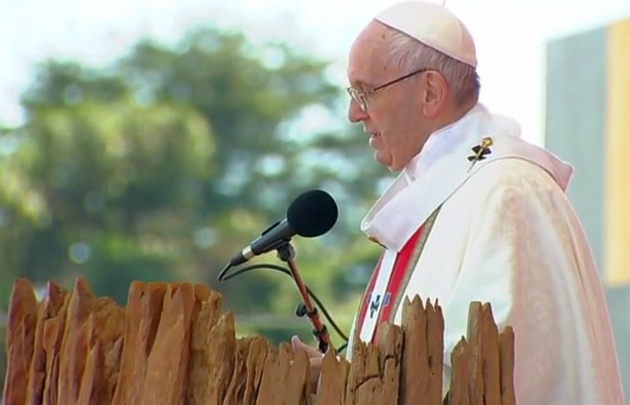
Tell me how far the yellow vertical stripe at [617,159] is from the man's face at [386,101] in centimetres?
360

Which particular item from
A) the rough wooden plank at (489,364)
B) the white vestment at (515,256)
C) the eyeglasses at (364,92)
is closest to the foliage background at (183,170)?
the eyeglasses at (364,92)

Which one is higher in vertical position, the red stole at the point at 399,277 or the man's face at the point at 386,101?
the man's face at the point at 386,101

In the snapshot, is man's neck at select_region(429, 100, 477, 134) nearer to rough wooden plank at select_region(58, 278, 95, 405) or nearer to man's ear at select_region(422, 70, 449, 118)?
man's ear at select_region(422, 70, 449, 118)

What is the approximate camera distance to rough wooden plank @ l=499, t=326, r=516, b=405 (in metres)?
2.27

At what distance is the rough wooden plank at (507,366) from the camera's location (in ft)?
7.43

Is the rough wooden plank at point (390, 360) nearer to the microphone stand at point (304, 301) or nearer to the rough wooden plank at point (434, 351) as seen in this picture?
the rough wooden plank at point (434, 351)

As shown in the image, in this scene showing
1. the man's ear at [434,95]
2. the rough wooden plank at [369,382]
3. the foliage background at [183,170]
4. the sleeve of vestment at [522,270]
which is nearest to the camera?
the rough wooden plank at [369,382]

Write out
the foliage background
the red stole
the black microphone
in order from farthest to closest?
the foliage background → the red stole → the black microphone

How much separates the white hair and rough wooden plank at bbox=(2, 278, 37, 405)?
3.75 feet

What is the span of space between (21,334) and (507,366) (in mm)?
860

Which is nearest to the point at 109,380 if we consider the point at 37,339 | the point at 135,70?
the point at 37,339

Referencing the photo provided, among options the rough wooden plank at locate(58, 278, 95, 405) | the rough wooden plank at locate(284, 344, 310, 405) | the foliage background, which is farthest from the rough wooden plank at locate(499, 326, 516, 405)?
the foliage background

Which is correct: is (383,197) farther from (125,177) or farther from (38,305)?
(125,177)

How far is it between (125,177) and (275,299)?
2.04 metres
